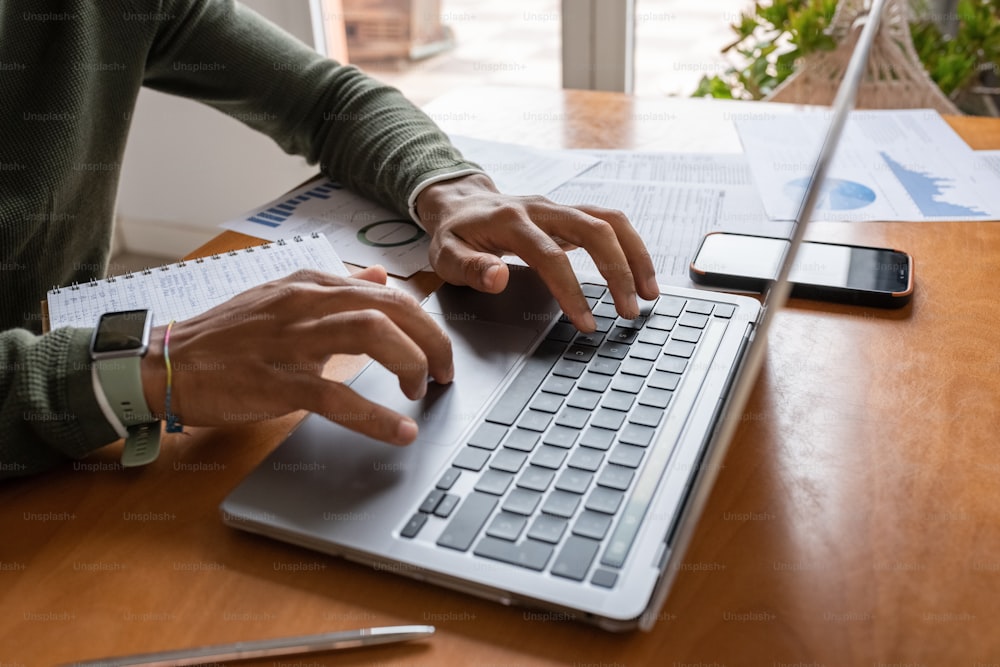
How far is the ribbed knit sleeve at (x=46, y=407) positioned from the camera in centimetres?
59

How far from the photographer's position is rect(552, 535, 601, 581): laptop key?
486mm

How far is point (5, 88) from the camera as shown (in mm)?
950

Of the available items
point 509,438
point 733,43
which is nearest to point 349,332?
point 509,438

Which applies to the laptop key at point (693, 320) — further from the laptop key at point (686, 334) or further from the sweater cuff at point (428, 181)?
the sweater cuff at point (428, 181)

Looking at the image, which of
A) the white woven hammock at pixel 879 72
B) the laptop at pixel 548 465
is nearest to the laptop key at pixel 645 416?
the laptop at pixel 548 465

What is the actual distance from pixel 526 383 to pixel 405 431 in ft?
0.39

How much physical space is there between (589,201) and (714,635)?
2.06ft

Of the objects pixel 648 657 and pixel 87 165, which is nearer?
pixel 648 657

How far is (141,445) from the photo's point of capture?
0.63 meters

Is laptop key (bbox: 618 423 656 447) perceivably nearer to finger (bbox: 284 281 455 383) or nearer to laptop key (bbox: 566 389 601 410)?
laptop key (bbox: 566 389 601 410)

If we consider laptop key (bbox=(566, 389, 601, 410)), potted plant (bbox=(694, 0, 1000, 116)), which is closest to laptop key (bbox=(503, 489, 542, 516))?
Answer: laptop key (bbox=(566, 389, 601, 410))

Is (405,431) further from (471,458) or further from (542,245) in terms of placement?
(542,245)

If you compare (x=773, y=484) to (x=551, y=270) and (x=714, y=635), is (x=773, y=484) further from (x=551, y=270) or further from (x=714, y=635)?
(x=551, y=270)

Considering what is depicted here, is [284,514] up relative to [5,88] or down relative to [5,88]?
down
